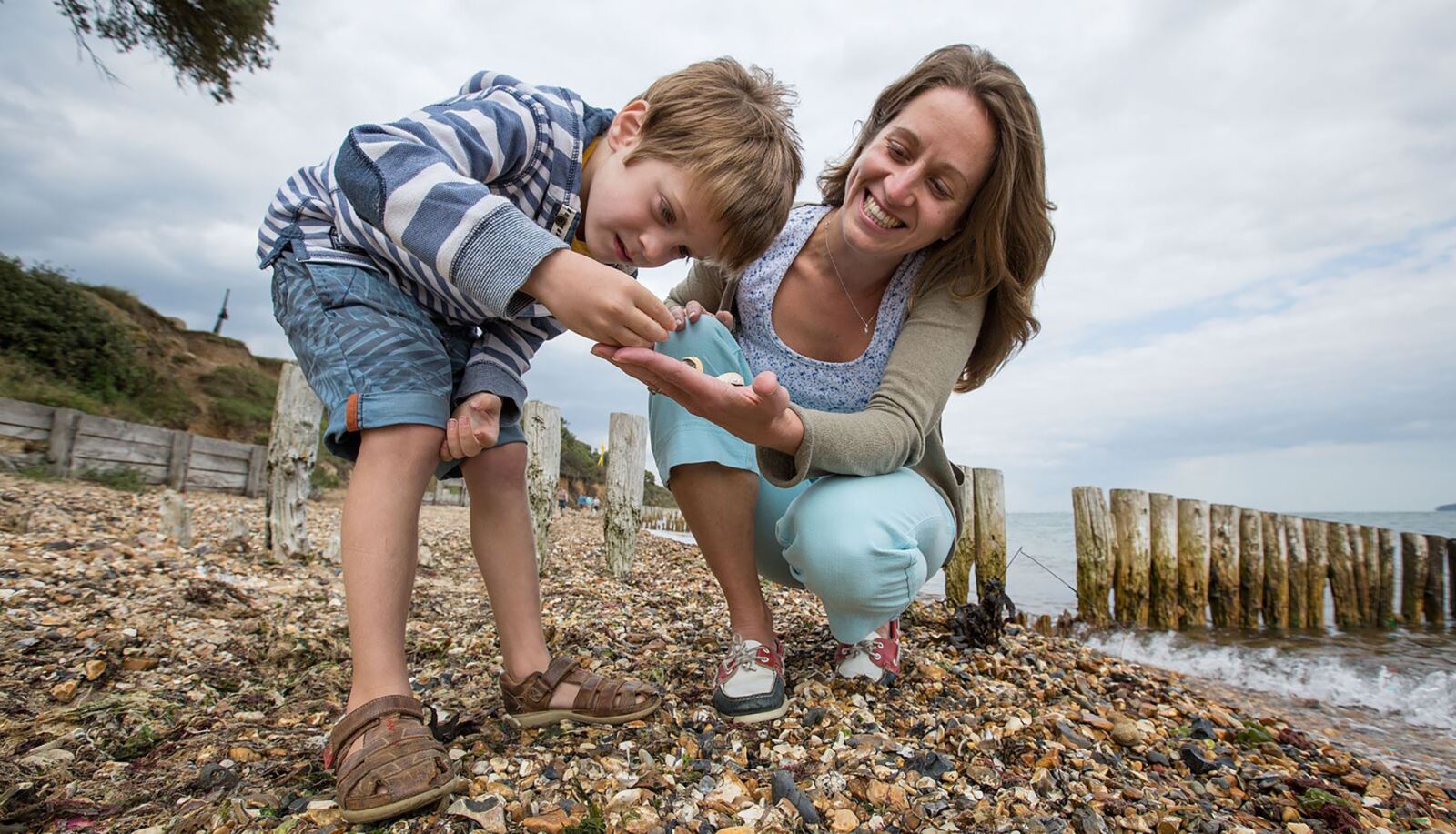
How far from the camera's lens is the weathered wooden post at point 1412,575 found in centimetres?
905

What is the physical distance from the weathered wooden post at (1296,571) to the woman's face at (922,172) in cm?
822

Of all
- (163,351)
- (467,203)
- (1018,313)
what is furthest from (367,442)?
(163,351)

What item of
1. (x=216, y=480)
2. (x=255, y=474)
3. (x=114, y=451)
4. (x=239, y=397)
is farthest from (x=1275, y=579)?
(x=239, y=397)

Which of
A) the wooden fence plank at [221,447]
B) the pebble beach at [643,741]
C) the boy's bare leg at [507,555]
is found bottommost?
the pebble beach at [643,741]

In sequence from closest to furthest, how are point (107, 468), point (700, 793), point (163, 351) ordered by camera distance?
point (700, 793) → point (107, 468) → point (163, 351)

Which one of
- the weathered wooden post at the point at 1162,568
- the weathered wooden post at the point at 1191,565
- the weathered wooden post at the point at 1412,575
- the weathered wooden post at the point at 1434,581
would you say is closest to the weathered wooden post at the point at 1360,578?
the weathered wooden post at the point at 1412,575

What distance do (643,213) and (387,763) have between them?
1.30m

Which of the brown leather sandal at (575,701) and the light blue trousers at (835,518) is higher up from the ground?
the light blue trousers at (835,518)

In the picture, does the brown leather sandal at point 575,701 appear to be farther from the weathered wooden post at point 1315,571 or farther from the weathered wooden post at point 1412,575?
the weathered wooden post at point 1412,575

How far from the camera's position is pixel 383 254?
1.73m

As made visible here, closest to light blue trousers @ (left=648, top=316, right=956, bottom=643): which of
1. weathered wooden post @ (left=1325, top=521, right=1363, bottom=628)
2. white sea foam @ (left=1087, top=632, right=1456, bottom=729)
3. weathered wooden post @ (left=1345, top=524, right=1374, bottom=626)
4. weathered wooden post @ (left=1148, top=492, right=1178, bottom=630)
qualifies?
white sea foam @ (left=1087, top=632, right=1456, bottom=729)

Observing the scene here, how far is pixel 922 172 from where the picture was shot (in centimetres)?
211

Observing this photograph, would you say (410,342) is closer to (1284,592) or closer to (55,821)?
(55,821)

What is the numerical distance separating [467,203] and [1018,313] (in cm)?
169
